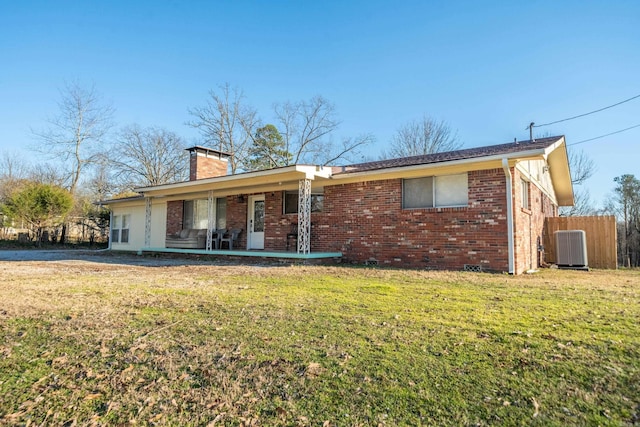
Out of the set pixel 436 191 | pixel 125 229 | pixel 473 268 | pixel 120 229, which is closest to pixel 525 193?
pixel 436 191

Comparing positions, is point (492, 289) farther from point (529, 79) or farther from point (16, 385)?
point (529, 79)

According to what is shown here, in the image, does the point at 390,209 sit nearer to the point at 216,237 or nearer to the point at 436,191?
the point at 436,191

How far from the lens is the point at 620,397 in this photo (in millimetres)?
2006

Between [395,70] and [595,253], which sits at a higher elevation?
[395,70]

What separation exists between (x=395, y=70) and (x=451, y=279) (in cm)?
1464

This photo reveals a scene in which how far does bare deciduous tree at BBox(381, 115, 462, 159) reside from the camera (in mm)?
27750

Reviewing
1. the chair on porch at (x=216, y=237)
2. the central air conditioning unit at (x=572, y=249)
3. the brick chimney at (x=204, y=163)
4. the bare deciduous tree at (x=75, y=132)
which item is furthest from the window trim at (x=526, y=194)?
the bare deciduous tree at (x=75, y=132)

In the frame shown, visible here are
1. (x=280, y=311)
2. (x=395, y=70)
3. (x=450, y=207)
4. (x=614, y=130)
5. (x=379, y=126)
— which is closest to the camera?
(x=280, y=311)

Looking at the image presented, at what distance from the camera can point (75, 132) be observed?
88.8 feet

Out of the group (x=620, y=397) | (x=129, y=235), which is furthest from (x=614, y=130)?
(x=129, y=235)

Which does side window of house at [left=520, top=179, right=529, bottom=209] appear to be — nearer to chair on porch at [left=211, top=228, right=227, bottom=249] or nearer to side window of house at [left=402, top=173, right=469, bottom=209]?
side window of house at [left=402, top=173, right=469, bottom=209]

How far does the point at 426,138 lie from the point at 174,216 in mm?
20207

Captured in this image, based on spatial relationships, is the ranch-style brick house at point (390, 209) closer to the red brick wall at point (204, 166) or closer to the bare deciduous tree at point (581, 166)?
the red brick wall at point (204, 166)

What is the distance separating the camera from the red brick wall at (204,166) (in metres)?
14.8
